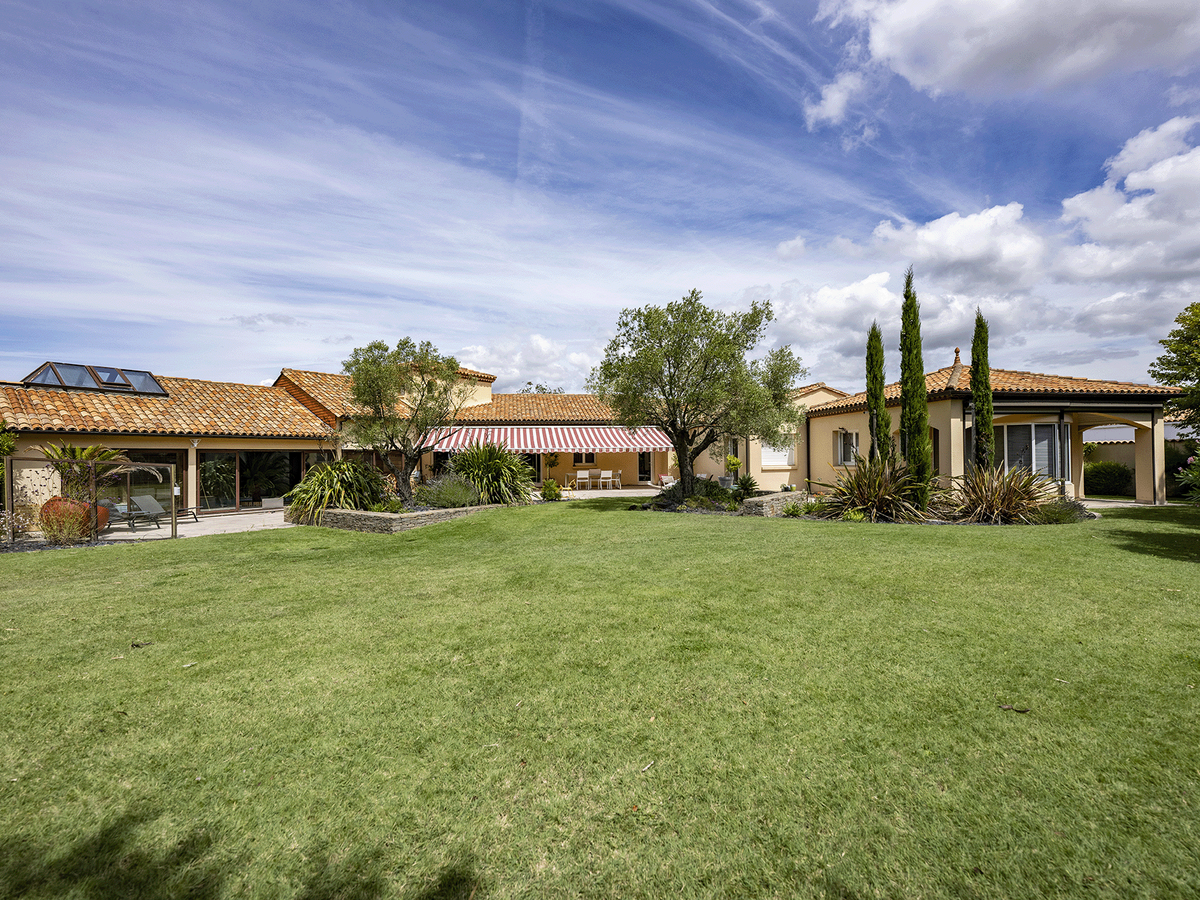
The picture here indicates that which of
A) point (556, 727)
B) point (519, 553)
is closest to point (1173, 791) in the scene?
point (556, 727)

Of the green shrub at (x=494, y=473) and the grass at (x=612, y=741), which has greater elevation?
the green shrub at (x=494, y=473)

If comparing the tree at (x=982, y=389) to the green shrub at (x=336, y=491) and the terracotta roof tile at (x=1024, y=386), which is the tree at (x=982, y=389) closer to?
the terracotta roof tile at (x=1024, y=386)

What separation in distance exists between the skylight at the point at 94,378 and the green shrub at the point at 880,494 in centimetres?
3016

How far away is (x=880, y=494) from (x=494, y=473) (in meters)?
15.7

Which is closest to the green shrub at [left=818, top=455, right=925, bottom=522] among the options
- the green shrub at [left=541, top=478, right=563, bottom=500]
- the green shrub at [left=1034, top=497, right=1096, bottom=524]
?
the green shrub at [left=1034, top=497, right=1096, bottom=524]

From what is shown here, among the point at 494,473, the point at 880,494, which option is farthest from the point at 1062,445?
the point at 494,473

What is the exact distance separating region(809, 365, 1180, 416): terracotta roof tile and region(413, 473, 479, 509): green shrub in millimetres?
17203

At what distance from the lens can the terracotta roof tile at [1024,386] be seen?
21688 millimetres

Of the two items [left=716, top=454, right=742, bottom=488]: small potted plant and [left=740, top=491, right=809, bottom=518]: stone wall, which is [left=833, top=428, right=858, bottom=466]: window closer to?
[left=740, top=491, right=809, bottom=518]: stone wall

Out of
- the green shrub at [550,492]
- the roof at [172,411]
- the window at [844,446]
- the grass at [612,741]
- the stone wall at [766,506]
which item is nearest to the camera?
the grass at [612,741]

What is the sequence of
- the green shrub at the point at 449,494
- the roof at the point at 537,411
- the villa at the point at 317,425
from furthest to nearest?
1. the roof at the point at 537,411
2. the green shrub at the point at 449,494
3. the villa at the point at 317,425

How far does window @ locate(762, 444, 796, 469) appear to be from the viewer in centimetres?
3145

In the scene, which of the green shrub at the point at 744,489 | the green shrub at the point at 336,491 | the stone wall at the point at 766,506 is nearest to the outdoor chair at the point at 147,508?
the green shrub at the point at 336,491

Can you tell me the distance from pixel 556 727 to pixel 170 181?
19.4 meters
